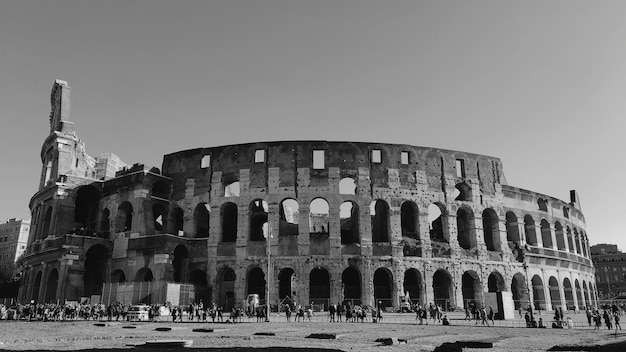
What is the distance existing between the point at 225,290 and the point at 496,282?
21222 millimetres

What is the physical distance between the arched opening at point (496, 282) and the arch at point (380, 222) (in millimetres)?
9075

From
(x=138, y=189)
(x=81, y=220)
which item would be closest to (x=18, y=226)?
(x=81, y=220)

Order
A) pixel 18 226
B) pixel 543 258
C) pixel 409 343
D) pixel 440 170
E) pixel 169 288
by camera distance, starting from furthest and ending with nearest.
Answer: pixel 18 226
pixel 543 258
pixel 440 170
pixel 169 288
pixel 409 343

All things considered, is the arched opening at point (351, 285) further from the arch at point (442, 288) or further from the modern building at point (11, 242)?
the modern building at point (11, 242)

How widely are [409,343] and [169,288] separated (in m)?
21.4

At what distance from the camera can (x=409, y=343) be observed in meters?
14.7

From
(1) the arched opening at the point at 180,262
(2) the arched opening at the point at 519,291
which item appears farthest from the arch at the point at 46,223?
(2) the arched opening at the point at 519,291

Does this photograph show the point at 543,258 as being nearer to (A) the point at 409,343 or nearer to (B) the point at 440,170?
(B) the point at 440,170

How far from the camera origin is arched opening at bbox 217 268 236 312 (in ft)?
115

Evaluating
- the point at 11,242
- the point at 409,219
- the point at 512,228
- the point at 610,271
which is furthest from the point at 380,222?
the point at 11,242

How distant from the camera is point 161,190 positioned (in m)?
38.7

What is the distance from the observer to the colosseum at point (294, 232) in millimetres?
34719

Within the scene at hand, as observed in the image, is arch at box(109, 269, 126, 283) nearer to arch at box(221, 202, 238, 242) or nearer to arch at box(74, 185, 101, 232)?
arch at box(74, 185, 101, 232)

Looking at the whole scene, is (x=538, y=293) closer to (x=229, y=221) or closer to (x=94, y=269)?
(x=229, y=221)
